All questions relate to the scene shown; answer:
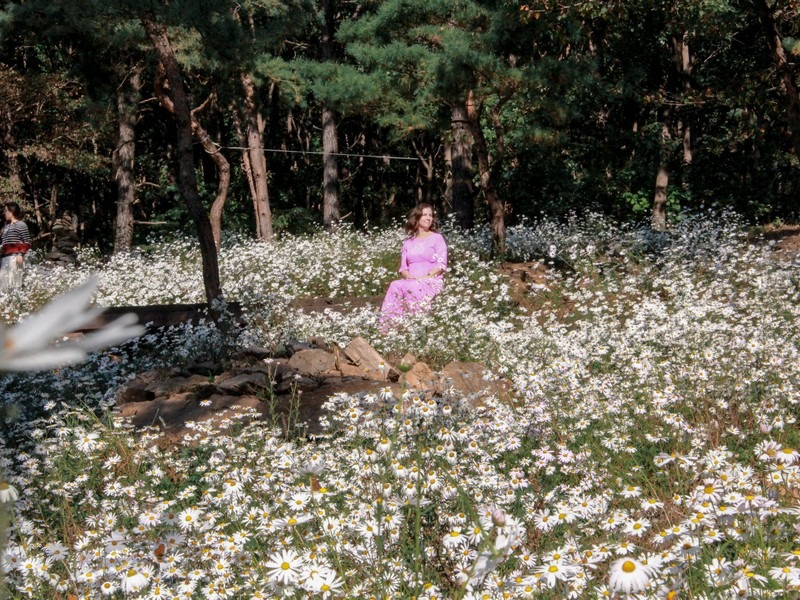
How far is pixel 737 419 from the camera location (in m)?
3.60

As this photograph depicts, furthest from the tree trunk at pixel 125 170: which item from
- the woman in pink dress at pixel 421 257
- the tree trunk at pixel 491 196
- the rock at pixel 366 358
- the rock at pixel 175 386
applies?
the rock at pixel 366 358

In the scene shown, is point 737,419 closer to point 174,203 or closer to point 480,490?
point 480,490

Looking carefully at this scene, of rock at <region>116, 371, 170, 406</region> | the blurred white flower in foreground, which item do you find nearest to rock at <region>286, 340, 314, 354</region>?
rock at <region>116, 371, 170, 406</region>

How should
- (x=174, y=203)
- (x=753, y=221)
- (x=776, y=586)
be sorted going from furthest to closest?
(x=174, y=203) → (x=753, y=221) → (x=776, y=586)

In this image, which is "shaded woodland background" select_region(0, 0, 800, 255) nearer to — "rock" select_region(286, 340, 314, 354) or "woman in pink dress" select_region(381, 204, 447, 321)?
"rock" select_region(286, 340, 314, 354)

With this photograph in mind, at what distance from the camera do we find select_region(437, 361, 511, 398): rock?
451cm

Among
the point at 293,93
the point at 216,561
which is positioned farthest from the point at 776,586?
the point at 293,93

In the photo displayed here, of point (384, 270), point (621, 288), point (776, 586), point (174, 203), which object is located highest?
point (776, 586)

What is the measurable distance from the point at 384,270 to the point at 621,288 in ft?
11.8

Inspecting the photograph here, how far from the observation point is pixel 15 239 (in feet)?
38.6

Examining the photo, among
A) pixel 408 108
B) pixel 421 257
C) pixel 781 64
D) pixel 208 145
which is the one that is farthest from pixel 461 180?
pixel 421 257

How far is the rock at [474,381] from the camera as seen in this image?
4511 millimetres

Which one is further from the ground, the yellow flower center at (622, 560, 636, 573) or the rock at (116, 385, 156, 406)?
the yellow flower center at (622, 560, 636, 573)

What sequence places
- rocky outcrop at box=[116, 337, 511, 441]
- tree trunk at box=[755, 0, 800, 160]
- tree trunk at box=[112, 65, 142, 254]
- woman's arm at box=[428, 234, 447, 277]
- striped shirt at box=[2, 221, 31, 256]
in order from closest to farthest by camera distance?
rocky outcrop at box=[116, 337, 511, 441]
woman's arm at box=[428, 234, 447, 277]
tree trunk at box=[755, 0, 800, 160]
striped shirt at box=[2, 221, 31, 256]
tree trunk at box=[112, 65, 142, 254]
